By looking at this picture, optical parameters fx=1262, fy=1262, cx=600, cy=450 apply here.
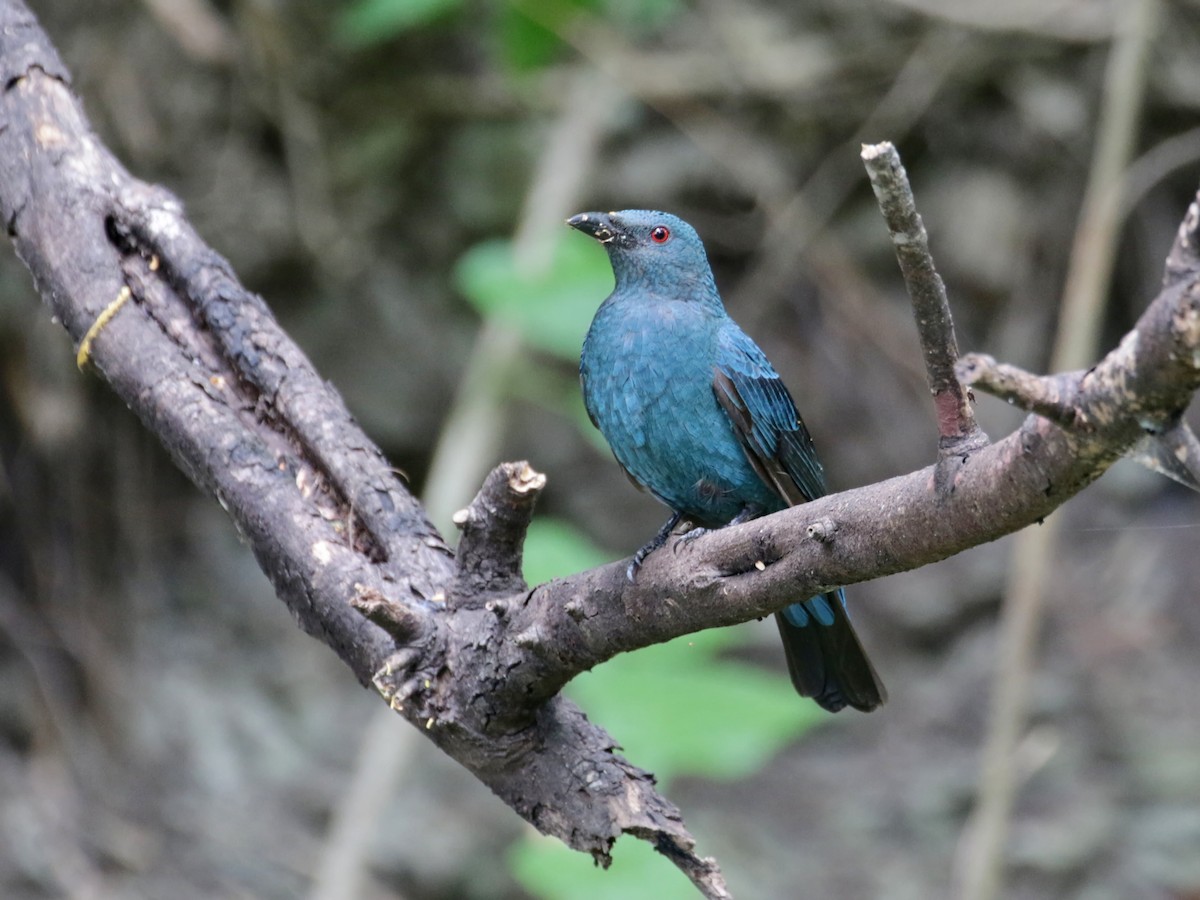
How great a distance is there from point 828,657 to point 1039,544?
196 cm

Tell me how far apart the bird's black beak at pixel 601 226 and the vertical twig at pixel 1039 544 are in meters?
1.98

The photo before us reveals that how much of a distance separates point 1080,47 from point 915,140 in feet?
3.27

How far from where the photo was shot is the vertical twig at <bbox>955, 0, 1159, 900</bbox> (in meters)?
4.78

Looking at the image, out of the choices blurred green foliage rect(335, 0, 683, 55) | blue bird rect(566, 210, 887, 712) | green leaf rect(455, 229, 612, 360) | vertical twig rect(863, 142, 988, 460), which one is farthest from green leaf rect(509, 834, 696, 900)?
blurred green foliage rect(335, 0, 683, 55)

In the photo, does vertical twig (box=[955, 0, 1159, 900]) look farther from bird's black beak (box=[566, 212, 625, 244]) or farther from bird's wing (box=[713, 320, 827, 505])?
bird's black beak (box=[566, 212, 625, 244])

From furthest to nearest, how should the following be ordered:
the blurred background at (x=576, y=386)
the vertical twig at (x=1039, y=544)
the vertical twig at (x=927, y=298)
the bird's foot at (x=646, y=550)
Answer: the blurred background at (x=576, y=386) → the vertical twig at (x=1039, y=544) → the bird's foot at (x=646, y=550) → the vertical twig at (x=927, y=298)

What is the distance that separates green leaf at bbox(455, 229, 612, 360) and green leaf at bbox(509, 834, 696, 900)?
1.74 m

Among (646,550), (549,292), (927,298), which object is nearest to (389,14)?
(549,292)

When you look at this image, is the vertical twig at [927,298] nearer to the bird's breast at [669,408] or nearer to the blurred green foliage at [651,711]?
the bird's breast at [669,408]

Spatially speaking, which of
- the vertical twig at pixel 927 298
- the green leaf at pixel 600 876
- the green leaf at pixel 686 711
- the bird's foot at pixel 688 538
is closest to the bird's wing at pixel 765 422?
the bird's foot at pixel 688 538

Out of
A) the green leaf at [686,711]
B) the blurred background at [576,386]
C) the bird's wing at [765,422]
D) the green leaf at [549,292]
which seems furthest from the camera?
the blurred background at [576,386]

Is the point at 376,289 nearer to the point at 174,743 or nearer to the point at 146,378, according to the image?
the point at 174,743

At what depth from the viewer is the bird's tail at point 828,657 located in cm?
330

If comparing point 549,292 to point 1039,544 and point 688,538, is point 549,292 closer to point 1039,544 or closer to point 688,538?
point 688,538
